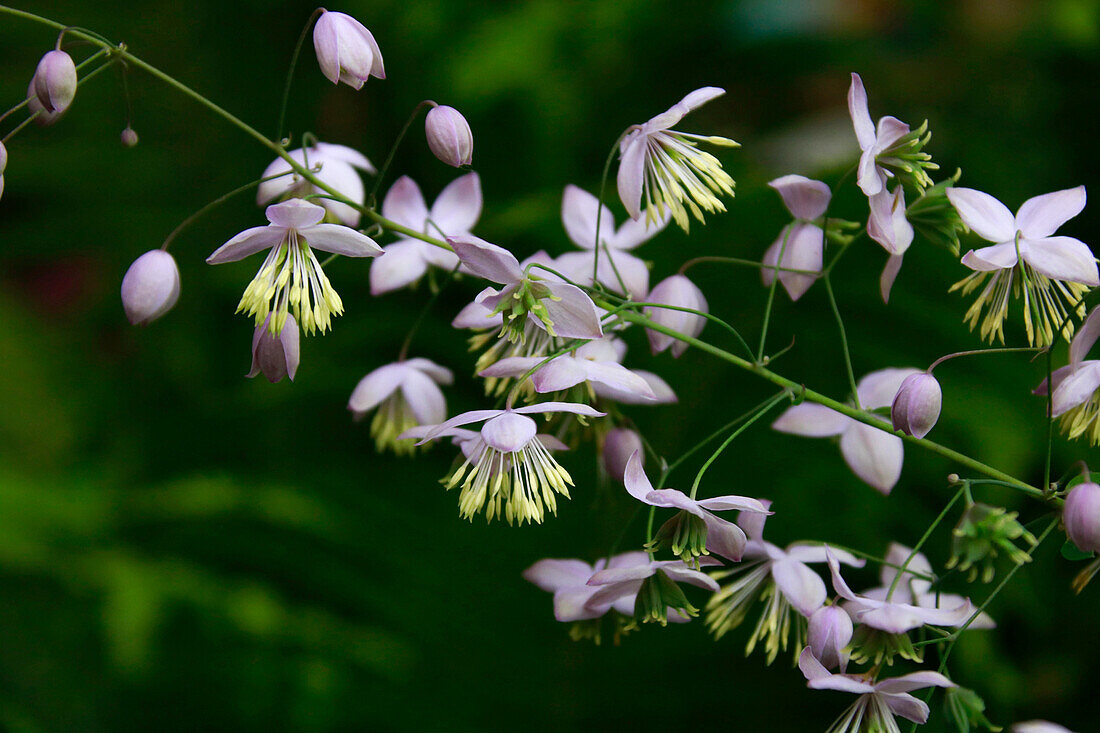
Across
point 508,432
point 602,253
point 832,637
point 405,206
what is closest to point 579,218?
point 602,253

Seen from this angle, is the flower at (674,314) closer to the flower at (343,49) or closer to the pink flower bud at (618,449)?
the pink flower bud at (618,449)

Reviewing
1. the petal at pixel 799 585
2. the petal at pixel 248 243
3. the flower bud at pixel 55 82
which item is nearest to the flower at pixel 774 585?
the petal at pixel 799 585

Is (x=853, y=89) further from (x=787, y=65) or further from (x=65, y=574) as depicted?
(x=787, y=65)

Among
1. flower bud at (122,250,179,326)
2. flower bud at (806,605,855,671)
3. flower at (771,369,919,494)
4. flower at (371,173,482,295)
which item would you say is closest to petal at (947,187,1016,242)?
flower at (771,369,919,494)

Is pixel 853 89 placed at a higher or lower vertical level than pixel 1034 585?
higher

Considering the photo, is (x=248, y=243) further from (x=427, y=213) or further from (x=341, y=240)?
(x=427, y=213)

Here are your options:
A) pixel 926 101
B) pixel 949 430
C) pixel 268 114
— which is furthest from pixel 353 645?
pixel 926 101

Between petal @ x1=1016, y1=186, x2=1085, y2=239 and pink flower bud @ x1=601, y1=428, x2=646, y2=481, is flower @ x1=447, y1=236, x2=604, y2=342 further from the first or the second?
petal @ x1=1016, y1=186, x2=1085, y2=239
